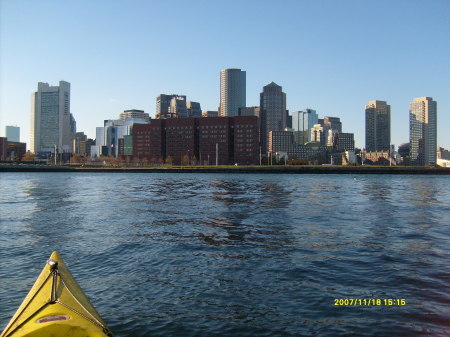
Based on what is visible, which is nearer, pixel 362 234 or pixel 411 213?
pixel 362 234

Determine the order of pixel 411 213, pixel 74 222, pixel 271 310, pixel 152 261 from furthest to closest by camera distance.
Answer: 1. pixel 411 213
2. pixel 74 222
3. pixel 152 261
4. pixel 271 310

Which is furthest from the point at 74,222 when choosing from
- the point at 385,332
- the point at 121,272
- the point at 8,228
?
the point at 385,332

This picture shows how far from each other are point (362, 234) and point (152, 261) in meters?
13.9

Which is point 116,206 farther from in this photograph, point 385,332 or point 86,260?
point 385,332

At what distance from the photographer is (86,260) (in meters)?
17.3

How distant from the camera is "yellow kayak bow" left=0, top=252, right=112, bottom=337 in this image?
7316mm
